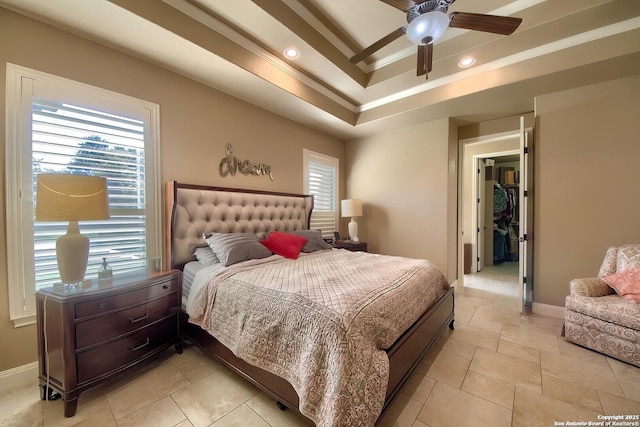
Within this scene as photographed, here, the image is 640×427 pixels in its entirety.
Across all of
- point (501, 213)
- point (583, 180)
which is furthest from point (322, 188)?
point (501, 213)

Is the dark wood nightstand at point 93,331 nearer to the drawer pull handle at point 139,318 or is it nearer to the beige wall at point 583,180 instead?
the drawer pull handle at point 139,318

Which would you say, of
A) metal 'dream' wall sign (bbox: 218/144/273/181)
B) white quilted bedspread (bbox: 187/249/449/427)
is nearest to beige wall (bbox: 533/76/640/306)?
white quilted bedspread (bbox: 187/249/449/427)

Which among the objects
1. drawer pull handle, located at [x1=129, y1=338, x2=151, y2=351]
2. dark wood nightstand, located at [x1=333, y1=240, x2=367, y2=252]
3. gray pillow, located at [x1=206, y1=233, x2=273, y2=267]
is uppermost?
gray pillow, located at [x1=206, y1=233, x2=273, y2=267]

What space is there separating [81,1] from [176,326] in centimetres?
255

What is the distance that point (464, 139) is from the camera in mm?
3953

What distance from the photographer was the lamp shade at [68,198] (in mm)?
1469

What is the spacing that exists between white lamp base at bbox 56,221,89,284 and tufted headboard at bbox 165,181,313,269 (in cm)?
78

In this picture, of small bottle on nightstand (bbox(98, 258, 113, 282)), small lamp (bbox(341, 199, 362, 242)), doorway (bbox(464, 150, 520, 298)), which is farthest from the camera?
doorway (bbox(464, 150, 520, 298))

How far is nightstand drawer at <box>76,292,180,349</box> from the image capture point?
60.7 inches

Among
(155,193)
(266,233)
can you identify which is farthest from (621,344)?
(155,193)

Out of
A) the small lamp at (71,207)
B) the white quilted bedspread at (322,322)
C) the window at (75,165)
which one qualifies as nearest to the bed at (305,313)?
the white quilted bedspread at (322,322)

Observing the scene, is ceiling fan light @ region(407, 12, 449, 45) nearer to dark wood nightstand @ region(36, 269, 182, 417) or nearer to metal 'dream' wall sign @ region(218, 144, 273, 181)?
metal 'dream' wall sign @ region(218, 144, 273, 181)

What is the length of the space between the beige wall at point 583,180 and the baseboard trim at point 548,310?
49 mm

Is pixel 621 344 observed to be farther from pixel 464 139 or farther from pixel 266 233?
pixel 266 233
